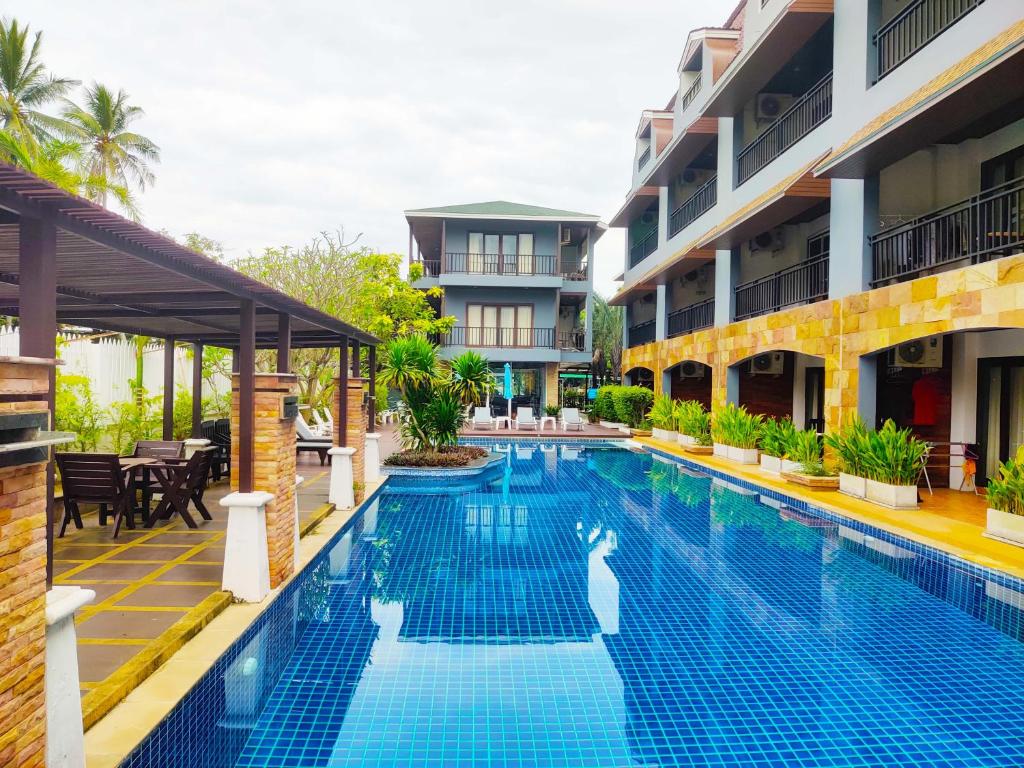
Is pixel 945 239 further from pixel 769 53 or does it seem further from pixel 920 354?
pixel 769 53

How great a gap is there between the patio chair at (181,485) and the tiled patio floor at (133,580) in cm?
13

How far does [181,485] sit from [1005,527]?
929cm

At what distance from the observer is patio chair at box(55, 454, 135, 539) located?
21.1 ft

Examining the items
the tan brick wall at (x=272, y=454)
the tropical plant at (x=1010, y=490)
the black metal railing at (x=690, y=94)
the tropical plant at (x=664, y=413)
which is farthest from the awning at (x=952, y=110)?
the black metal railing at (x=690, y=94)

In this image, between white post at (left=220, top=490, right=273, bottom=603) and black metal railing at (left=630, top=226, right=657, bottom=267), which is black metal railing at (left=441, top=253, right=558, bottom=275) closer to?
black metal railing at (left=630, top=226, right=657, bottom=267)

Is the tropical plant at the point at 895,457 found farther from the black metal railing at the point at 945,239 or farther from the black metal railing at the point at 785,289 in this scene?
the black metal railing at the point at 785,289

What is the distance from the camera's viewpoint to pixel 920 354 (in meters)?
11.2

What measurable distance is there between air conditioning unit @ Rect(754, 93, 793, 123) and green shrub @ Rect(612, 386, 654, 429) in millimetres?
9440

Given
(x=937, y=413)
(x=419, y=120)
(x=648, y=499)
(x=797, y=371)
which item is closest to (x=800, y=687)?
(x=648, y=499)

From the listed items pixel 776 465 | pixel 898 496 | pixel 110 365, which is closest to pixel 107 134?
pixel 110 365

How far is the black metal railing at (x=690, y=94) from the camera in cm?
1981


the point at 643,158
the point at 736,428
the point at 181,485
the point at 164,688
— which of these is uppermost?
the point at 643,158

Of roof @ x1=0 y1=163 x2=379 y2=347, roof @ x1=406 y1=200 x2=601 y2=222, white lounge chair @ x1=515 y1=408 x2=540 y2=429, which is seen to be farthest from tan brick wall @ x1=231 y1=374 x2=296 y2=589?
roof @ x1=406 y1=200 x2=601 y2=222

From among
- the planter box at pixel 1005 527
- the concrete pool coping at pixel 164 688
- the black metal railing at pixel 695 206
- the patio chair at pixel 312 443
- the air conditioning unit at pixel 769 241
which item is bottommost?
the concrete pool coping at pixel 164 688
